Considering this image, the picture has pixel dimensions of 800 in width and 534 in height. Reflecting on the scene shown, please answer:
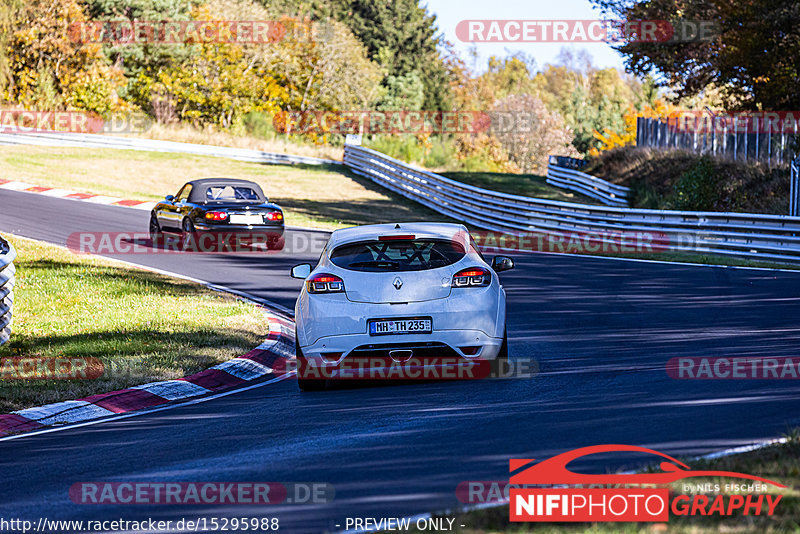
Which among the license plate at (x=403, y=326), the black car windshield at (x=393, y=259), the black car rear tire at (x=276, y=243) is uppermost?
the black car windshield at (x=393, y=259)

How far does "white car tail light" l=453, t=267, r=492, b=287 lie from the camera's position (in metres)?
9.23

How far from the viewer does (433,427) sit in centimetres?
733

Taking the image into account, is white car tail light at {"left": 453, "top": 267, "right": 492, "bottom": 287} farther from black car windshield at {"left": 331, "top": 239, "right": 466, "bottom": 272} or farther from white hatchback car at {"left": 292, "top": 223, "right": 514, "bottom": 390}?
black car windshield at {"left": 331, "top": 239, "right": 466, "bottom": 272}

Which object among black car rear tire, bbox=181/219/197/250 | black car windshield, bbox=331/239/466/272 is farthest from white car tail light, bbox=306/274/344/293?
black car rear tire, bbox=181/219/197/250

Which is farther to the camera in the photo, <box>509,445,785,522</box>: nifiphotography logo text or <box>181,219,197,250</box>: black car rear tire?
<box>181,219,197,250</box>: black car rear tire

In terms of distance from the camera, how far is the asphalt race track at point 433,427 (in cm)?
589

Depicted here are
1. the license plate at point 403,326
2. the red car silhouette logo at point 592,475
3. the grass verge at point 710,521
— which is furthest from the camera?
the license plate at point 403,326

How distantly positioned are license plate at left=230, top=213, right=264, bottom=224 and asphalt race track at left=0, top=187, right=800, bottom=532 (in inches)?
372

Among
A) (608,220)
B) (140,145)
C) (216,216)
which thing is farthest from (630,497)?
(140,145)

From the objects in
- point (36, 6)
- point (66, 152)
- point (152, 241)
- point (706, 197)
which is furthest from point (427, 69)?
point (152, 241)

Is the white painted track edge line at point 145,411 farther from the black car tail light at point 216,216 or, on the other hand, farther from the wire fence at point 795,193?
the wire fence at point 795,193

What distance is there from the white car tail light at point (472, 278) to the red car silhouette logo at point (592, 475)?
10.3 feet

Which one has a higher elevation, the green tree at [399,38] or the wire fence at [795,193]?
the green tree at [399,38]

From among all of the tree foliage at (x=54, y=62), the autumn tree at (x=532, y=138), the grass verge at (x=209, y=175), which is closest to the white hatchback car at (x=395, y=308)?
the grass verge at (x=209, y=175)
